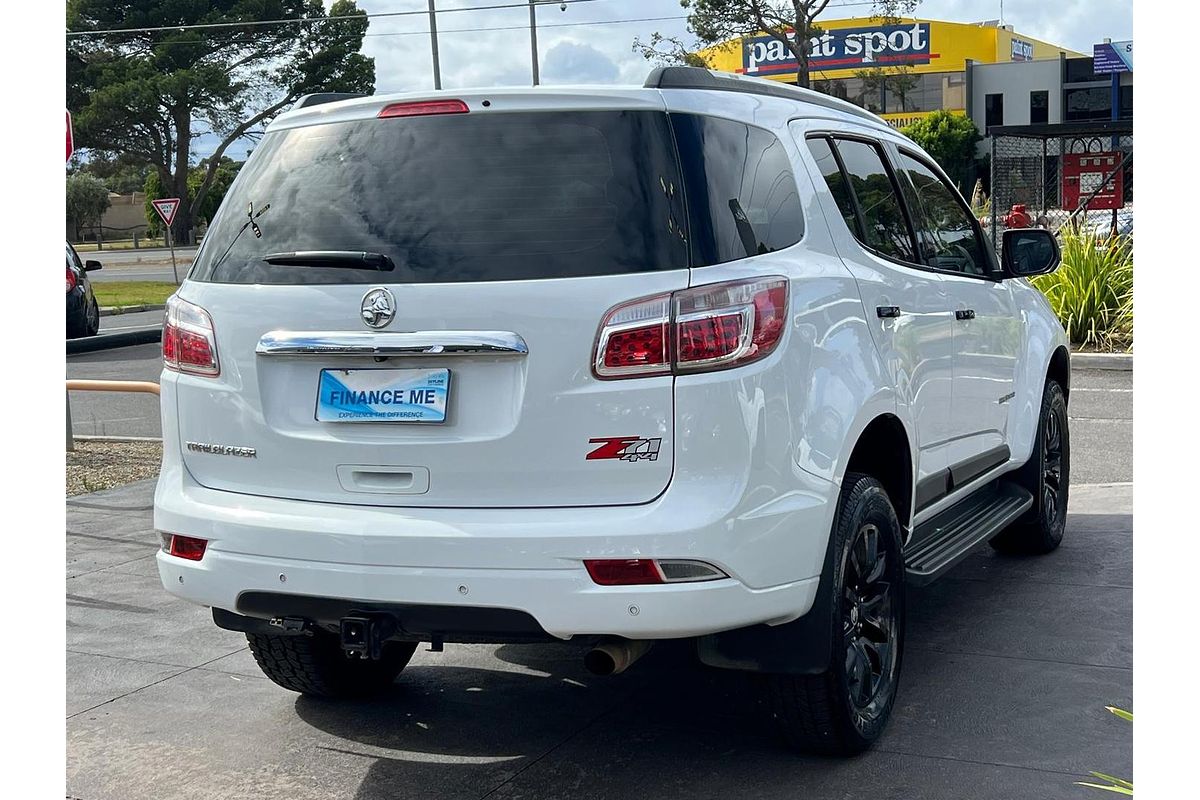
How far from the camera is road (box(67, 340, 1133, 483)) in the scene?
9242mm

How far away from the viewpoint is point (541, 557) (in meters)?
3.54

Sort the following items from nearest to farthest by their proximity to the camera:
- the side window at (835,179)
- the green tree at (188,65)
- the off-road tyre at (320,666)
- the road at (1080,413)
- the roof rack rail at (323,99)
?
the roof rack rail at (323,99), the side window at (835,179), the off-road tyre at (320,666), the road at (1080,413), the green tree at (188,65)

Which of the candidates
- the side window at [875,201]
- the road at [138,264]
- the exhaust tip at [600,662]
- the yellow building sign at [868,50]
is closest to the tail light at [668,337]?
the exhaust tip at [600,662]

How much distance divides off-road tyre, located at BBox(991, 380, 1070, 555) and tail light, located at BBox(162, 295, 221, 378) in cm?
381

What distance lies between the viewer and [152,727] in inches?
186

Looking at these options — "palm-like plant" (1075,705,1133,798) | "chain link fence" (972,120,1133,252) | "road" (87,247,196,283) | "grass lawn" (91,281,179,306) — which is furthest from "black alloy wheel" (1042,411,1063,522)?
"road" (87,247,196,283)

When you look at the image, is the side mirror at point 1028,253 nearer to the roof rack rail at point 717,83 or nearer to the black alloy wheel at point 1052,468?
the black alloy wheel at point 1052,468

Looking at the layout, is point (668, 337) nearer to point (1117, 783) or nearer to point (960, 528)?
point (1117, 783)

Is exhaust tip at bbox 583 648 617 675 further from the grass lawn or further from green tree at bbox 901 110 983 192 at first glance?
green tree at bbox 901 110 983 192

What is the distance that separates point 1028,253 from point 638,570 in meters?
3.16

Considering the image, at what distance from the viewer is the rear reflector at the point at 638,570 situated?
139 inches

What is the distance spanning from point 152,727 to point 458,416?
1831 millimetres
